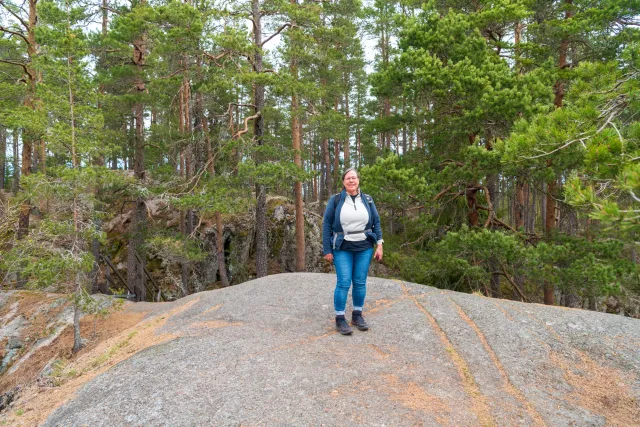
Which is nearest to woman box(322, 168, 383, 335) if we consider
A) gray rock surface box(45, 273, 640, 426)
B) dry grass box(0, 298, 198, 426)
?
gray rock surface box(45, 273, 640, 426)

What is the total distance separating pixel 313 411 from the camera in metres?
3.55

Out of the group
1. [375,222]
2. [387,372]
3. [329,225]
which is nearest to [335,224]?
[329,225]

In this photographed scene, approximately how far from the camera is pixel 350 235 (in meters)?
4.84

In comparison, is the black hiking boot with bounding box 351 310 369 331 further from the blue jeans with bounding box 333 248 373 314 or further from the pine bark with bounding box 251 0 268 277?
the pine bark with bounding box 251 0 268 277

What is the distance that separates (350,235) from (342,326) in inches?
56.1

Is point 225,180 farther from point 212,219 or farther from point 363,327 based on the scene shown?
point 363,327

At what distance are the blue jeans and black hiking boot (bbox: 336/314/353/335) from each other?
0.23 m

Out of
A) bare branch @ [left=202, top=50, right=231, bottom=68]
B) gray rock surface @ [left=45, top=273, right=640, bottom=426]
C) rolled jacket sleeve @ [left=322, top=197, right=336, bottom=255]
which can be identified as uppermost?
bare branch @ [left=202, top=50, right=231, bottom=68]

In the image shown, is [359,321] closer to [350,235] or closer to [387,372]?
[387,372]

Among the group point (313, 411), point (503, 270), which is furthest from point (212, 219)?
point (313, 411)

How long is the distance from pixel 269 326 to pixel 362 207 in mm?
2563

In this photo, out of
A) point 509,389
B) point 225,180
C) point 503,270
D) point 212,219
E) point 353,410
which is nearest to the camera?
point 353,410

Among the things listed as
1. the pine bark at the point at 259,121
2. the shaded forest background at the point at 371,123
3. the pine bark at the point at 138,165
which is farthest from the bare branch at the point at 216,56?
the pine bark at the point at 138,165

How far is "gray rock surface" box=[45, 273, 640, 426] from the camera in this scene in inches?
142
